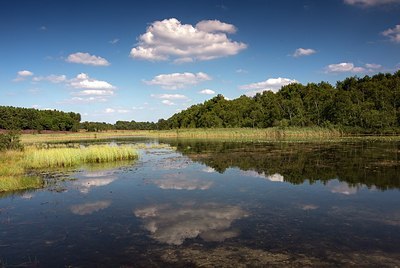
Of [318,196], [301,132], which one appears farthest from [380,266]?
[301,132]

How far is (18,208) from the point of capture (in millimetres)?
14039

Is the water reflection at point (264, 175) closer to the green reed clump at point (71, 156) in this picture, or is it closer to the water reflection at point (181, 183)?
the water reflection at point (181, 183)

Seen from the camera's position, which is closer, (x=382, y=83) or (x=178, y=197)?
(x=178, y=197)

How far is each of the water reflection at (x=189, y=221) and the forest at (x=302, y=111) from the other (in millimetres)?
33617

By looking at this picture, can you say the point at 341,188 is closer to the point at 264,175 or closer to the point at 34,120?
the point at 264,175

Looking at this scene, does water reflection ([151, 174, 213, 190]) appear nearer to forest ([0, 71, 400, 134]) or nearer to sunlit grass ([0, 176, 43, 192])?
sunlit grass ([0, 176, 43, 192])

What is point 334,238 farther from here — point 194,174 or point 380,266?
point 194,174

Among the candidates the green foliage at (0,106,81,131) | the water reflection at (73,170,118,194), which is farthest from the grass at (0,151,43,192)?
the green foliage at (0,106,81,131)

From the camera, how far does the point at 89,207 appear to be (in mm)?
14102

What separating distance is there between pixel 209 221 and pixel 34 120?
144 meters

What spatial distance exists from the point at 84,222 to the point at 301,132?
200 ft

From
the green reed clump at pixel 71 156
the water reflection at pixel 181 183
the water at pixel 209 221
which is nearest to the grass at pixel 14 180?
the water at pixel 209 221

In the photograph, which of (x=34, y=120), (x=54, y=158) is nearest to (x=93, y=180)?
(x=54, y=158)

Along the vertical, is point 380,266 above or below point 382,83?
below
